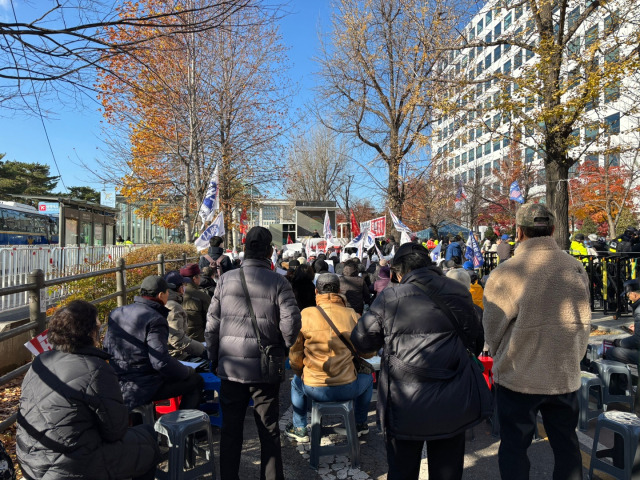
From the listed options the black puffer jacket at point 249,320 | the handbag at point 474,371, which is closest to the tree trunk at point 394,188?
the black puffer jacket at point 249,320

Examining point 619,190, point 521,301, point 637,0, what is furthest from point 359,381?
point 619,190

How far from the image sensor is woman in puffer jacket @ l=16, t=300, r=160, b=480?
7.80ft

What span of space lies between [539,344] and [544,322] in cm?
14

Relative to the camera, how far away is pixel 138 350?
3732mm

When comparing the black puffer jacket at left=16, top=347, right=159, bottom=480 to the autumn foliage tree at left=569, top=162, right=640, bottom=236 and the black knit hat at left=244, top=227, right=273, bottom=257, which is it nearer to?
the black knit hat at left=244, top=227, right=273, bottom=257

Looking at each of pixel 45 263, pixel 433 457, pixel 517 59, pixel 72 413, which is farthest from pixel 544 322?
pixel 517 59

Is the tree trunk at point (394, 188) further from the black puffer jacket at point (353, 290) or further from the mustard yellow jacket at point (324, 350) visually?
the mustard yellow jacket at point (324, 350)

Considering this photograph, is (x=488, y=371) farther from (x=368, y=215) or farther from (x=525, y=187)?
(x=368, y=215)

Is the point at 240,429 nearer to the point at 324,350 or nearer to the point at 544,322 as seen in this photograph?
the point at 324,350

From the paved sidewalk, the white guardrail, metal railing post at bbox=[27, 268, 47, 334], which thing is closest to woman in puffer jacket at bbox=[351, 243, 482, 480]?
the paved sidewalk

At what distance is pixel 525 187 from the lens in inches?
1228

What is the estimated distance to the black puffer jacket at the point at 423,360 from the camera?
97.0 inches

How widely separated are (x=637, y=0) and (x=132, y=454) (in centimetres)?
1264

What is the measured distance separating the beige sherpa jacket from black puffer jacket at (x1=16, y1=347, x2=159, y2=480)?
7.74 ft
